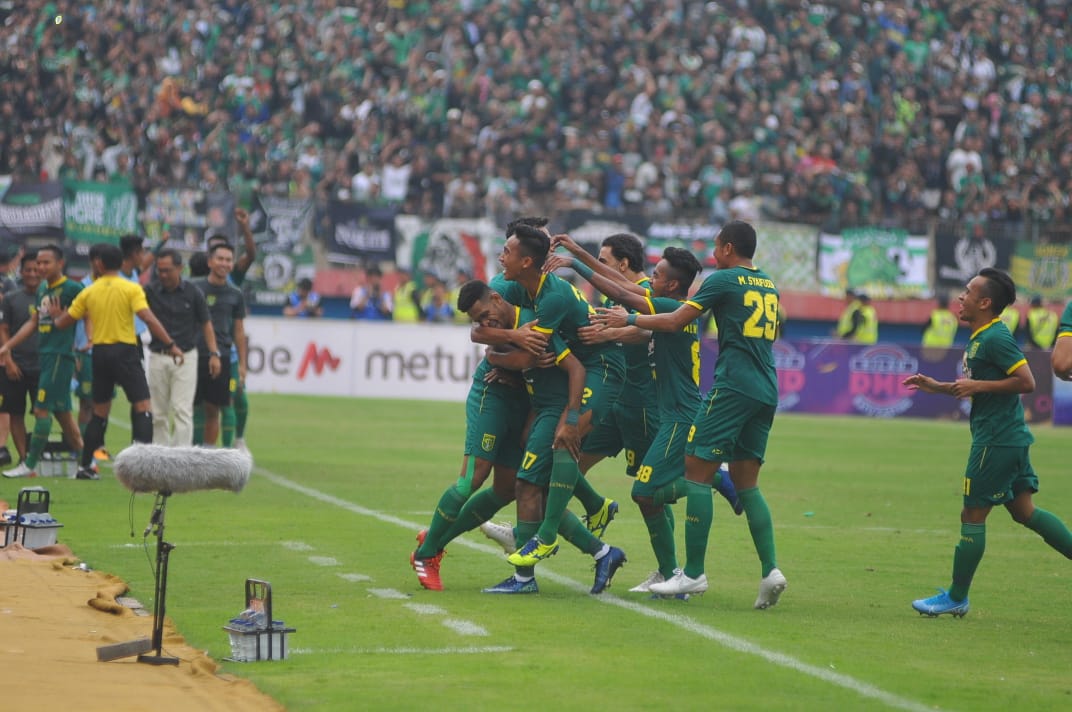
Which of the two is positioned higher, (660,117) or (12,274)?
(660,117)

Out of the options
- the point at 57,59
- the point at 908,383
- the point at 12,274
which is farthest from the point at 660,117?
the point at 908,383

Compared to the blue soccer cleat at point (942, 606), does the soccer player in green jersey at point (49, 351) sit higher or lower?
higher

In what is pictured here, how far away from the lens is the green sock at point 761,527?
870cm

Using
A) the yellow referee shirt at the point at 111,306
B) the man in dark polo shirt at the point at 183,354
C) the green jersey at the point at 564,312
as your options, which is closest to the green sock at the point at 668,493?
the green jersey at the point at 564,312

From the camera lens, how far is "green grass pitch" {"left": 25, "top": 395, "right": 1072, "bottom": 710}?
6457 millimetres

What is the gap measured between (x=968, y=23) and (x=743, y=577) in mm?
32364

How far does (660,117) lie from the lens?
116 ft

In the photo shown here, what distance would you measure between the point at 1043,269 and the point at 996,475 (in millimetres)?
25730

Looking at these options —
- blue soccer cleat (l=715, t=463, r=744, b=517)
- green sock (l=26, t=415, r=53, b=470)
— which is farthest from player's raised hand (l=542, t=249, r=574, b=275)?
green sock (l=26, t=415, r=53, b=470)

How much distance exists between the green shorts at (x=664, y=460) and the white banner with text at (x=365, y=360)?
757 inches

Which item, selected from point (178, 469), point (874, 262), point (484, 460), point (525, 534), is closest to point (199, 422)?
point (484, 460)

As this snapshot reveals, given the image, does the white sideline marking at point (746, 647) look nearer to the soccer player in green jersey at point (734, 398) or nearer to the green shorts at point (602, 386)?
the soccer player in green jersey at point (734, 398)

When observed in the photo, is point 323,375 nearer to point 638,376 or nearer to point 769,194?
point 769,194

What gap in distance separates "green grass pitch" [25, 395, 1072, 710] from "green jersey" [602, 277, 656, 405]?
1147mm
